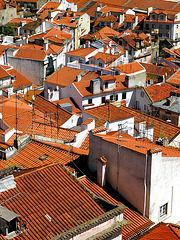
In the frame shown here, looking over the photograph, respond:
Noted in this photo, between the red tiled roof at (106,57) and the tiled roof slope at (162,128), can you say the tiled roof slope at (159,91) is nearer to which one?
the tiled roof slope at (162,128)

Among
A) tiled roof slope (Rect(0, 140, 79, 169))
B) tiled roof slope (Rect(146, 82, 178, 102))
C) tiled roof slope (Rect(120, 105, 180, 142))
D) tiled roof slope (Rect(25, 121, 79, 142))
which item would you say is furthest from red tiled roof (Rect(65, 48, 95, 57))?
tiled roof slope (Rect(0, 140, 79, 169))

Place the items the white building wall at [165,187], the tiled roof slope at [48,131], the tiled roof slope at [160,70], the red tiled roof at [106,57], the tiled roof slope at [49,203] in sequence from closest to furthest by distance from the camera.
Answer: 1. the tiled roof slope at [49,203]
2. the white building wall at [165,187]
3. the tiled roof slope at [48,131]
4. the red tiled roof at [106,57]
5. the tiled roof slope at [160,70]

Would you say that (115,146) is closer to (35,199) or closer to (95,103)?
(35,199)

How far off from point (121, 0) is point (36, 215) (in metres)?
90.4

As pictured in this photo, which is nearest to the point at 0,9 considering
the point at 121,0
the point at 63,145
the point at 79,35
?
the point at 79,35

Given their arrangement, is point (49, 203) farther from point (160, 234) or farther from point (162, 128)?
point (162, 128)

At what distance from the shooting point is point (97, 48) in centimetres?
5559

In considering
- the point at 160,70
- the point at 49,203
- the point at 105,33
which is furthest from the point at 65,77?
the point at 49,203

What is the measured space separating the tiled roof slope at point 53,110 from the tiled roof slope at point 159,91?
9.15m

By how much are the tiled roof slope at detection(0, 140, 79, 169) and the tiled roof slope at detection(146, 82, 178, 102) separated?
21034 millimetres

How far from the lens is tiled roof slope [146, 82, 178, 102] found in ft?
133

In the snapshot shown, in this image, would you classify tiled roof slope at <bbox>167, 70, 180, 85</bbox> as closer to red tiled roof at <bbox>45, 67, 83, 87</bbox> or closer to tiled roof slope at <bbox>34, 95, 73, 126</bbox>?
red tiled roof at <bbox>45, 67, 83, 87</bbox>

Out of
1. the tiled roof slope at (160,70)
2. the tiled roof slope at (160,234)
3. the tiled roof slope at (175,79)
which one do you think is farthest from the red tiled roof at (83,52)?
the tiled roof slope at (160,234)

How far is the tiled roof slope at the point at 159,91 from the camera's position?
40.6m
